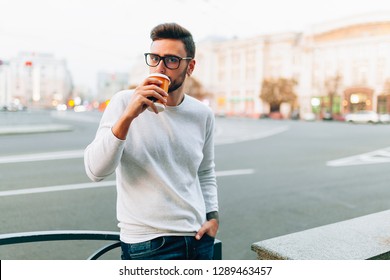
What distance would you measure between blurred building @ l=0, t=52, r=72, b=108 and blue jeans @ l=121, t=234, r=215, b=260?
1.29 meters

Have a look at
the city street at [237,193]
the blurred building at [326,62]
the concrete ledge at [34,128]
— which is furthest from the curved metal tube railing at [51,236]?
the concrete ledge at [34,128]

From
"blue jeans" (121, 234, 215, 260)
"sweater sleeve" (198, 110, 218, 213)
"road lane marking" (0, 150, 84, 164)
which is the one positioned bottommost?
"road lane marking" (0, 150, 84, 164)

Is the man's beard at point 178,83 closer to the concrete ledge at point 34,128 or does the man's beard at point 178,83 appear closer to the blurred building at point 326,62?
the blurred building at point 326,62

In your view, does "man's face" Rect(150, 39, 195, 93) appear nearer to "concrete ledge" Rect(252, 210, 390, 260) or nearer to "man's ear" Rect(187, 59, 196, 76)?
"man's ear" Rect(187, 59, 196, 76)

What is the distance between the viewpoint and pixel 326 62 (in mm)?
9633

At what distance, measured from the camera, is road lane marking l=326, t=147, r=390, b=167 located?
725 cm

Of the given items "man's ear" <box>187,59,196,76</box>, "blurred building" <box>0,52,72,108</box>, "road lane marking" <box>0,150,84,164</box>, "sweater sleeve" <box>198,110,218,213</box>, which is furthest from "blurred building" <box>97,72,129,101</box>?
"road lane marking" <box>0,150,84,164</box>

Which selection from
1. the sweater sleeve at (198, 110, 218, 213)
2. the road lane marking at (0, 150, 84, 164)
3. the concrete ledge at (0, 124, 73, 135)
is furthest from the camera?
the concrete ledge at (0, 124, 73, 135)

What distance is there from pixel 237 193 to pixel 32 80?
3154 mm

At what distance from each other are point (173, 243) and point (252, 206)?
3070 millimetres

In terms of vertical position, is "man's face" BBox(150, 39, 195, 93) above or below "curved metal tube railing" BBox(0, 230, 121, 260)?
above
